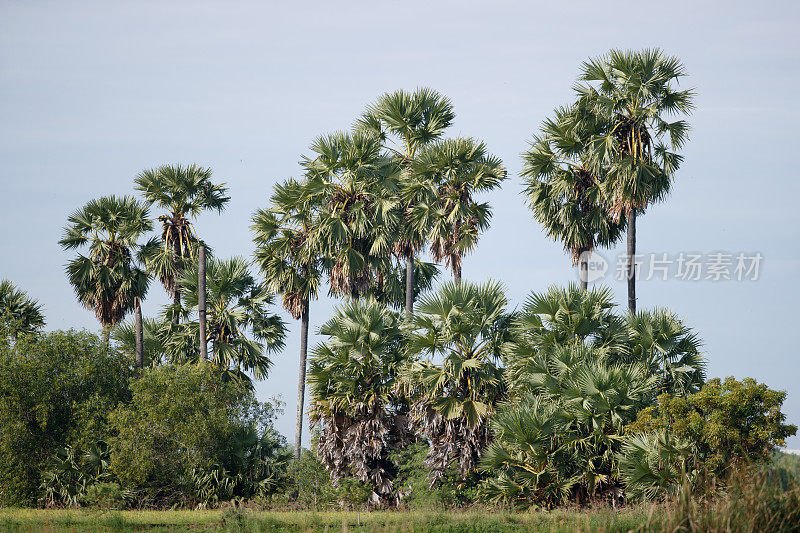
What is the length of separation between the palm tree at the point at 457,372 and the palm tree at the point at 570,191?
7.96 meters

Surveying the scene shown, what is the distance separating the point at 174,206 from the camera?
1590 inches

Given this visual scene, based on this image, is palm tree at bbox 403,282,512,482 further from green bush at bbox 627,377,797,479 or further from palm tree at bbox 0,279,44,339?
palm tree at bbox 0,279,44,339

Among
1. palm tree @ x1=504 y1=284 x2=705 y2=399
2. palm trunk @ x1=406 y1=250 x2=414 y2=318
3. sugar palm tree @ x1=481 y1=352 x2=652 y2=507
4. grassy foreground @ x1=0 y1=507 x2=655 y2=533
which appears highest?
palm trunk @ x1=406 y1=250 x2=414 y2=318

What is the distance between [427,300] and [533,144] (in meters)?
10.8

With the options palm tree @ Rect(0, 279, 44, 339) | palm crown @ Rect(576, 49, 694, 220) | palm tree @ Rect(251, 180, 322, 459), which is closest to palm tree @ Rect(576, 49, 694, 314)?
palm crown @ Rect(576, 49, 694, 220)

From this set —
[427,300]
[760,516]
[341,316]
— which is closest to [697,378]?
[427,300]

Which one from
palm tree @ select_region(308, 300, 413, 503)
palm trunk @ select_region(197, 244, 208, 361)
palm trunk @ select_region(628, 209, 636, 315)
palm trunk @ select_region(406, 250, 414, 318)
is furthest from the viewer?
palm trunk @ select_region(197, 244, 208, 361)

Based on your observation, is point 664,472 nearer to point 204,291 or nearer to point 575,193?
point 575,193

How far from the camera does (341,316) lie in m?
28.6

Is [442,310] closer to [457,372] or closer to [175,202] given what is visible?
[457,372]

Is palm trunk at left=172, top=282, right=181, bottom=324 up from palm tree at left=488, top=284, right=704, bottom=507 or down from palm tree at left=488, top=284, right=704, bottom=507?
up

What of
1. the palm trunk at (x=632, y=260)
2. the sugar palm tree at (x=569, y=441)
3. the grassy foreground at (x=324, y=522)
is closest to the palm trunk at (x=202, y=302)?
the grassy foreground at (x=324, y=522)

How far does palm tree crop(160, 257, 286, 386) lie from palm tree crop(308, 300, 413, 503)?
869 centimetres

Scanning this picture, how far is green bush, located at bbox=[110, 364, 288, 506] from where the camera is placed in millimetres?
27922
